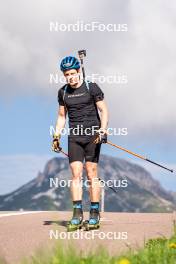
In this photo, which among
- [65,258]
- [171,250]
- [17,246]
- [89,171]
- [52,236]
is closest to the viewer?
[65,258]

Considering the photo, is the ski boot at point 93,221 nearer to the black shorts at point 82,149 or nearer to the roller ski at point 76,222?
the roller ski at point 76,222

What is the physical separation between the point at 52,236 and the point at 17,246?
76 cm

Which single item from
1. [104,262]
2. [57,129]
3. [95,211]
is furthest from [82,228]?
[104,262]

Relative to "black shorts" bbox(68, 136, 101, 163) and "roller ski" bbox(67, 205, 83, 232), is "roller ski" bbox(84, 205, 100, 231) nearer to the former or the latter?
"roller ski" bbox(67, 205, 83, 232)

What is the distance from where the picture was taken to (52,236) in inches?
340

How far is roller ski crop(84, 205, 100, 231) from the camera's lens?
9.02m

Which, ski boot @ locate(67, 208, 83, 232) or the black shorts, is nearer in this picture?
ski boot @ locate(67, 208, 83, 232)

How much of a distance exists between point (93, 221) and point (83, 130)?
52.9 inches

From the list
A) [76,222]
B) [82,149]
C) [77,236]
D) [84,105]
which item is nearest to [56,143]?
[82,149]

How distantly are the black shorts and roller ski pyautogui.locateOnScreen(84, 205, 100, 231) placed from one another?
2.52 ft

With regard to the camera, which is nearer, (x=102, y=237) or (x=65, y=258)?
(x=65, y=258)

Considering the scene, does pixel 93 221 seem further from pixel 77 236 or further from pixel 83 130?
pixel 83 130

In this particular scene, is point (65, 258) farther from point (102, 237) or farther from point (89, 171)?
point (89, 171)

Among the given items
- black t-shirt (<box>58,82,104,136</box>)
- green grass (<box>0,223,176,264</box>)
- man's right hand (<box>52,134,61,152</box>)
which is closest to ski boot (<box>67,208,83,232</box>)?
man's right hand (<box>52,134,61,152</box>)
